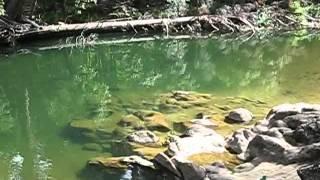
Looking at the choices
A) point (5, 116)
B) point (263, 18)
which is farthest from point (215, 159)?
point (263, 18)

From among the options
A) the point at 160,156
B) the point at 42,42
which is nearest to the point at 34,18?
the point at 42,42

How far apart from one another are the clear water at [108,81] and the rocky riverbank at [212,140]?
52cm

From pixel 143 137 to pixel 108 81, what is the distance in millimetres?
6273

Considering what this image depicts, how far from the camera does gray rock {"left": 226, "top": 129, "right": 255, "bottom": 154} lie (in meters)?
9.64

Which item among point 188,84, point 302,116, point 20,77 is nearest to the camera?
point 302,116

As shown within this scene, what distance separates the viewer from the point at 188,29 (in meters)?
24.0

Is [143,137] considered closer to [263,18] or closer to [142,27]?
[142,27]

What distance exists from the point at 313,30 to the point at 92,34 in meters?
9.85

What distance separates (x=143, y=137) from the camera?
35.1 ft

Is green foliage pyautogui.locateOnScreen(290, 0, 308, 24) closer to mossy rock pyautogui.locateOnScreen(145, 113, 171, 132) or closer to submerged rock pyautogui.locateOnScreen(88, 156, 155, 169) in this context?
mossy rock pyautogui.locateOnScreen(145, 113, 171, 132)

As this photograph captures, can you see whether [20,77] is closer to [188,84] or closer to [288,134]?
[188,84]

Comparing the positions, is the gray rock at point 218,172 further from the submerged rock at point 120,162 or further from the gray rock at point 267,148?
the submerged rock at point 120,162

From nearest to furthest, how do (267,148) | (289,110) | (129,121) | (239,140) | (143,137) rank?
(267,148)
(239,140)
(289,110)
(143,137)
(129,121)

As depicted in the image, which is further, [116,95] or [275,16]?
[275,16]
